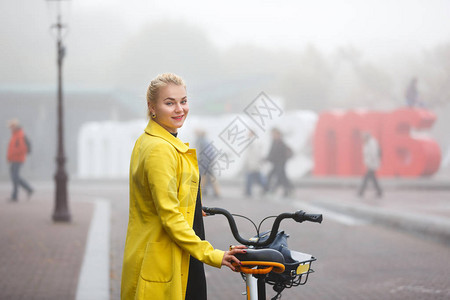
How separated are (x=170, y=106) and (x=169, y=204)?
41 centimetres

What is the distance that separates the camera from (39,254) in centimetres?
749

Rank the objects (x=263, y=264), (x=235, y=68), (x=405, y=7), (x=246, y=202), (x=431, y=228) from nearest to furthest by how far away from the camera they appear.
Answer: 1. (x=263, y=264)
2. (x=431, y=228)
3. (x=246, y=202)
4. (x=405, y=7)
5. (x=235, y=68)

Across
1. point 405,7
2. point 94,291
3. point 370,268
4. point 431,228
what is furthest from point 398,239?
point 405,7

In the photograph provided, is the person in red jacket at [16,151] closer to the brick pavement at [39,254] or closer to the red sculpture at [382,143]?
the brick pavement at [39,254]

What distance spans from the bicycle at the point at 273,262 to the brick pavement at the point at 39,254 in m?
3.16

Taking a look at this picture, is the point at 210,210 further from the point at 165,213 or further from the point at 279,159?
the point at 279,159

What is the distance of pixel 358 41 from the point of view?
139 ft

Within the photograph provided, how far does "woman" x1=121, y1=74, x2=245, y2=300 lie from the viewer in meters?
2.51

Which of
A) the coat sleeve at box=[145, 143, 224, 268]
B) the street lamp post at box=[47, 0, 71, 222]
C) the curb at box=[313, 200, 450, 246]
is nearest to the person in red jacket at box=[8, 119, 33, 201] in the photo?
the street lamp post at box=[47, 0, 71, 222]

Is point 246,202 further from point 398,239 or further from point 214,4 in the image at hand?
point 214,4

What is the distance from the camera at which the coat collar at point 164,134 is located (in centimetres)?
261

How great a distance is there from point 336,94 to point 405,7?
1331 centimetres

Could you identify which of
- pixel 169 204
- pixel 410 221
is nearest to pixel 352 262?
pixel 410 221

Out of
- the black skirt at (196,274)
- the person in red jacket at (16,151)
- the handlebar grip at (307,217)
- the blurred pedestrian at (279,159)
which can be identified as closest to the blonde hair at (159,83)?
the black skirt at (196,274)
